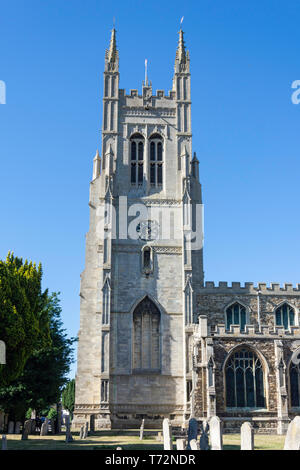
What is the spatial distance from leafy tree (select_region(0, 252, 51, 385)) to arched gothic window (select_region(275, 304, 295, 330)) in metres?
20.7

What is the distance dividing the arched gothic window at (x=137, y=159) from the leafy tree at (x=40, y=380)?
44.4ft

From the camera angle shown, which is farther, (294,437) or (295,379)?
(295,379)

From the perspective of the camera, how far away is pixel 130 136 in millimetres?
44438

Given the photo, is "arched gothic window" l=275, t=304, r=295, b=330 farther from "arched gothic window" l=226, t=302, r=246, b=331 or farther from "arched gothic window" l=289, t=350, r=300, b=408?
"arched gothic window" l=289, t=350, r=300, b=408

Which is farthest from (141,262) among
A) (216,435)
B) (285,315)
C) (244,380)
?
(216,435)

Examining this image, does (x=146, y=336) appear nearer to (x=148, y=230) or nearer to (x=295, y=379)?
(x=148, y=230)

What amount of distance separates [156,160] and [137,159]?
5.00ft

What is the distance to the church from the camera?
3534 cm

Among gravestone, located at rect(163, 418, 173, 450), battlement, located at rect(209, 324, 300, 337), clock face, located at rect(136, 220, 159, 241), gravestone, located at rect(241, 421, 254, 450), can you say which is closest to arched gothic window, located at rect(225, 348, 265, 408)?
battlement, located at rect(209, 324, 300, 337)

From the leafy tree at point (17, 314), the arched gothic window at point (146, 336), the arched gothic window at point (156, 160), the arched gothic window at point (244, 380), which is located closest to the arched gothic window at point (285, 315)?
the arched gothic window at point (146, 336)

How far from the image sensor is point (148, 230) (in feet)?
137

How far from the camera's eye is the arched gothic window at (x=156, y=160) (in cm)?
4388
